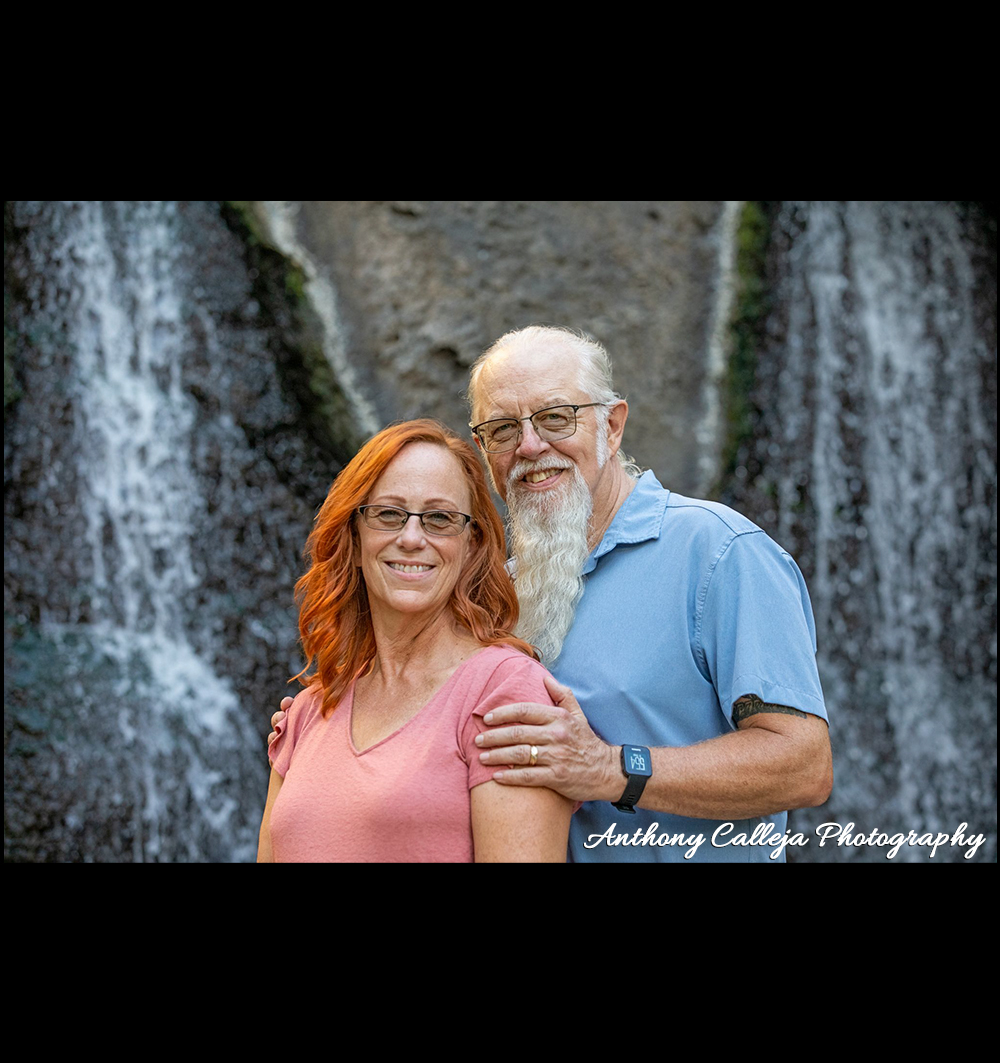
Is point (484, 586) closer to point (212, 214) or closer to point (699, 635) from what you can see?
point (699, 635)

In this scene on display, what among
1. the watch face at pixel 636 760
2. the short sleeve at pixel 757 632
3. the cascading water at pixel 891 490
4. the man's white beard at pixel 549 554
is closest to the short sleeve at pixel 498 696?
the watch face at pixel 636 760

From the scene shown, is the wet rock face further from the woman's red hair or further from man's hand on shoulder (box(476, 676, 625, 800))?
man's hand on shoulder (box(476, 676, 625, 800))

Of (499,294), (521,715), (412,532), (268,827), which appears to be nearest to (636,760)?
(521,715)

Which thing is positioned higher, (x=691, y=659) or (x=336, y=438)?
(x=336, y=438)

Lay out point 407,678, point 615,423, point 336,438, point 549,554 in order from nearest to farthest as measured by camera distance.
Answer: point 407,678 < point 549,554 < point 615,423 < point 336,438

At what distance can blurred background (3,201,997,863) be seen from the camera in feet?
19.0

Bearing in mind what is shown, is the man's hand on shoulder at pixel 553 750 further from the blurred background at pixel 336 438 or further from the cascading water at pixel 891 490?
the cascading water at pixel 891 490

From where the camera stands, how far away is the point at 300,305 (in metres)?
6.06

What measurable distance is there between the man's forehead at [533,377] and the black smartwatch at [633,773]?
0.88 m

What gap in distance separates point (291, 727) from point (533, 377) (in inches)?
40.1

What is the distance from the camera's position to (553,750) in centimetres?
207

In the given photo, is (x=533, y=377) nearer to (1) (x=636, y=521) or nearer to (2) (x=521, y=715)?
(1) (x=636, y=521)

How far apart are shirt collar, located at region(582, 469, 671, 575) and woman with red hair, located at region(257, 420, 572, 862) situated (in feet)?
1.11

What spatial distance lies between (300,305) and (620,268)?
74.0 inches
